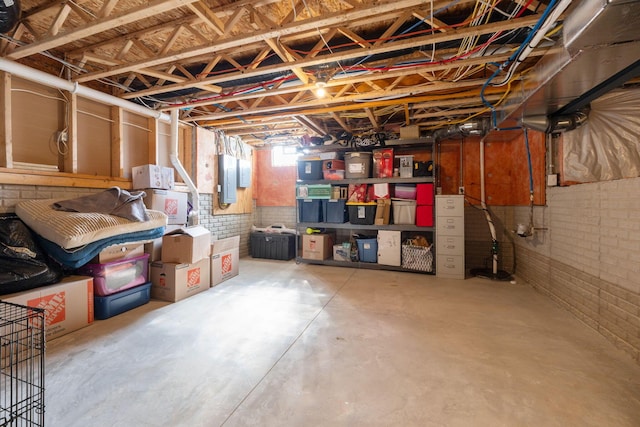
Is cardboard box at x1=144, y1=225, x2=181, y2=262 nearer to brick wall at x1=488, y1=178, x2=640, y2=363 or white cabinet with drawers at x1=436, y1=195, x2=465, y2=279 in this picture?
white cabinet with drawers at x1=436, y1=195, x2=465, y2=279

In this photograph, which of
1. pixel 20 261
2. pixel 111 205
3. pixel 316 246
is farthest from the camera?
pixel 316 246

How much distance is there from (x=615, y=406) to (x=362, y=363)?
1.47 m

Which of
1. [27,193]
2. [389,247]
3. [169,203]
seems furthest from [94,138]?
[389,247]

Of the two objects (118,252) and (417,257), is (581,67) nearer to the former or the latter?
(417,257)

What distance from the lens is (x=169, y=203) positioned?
3764 mm

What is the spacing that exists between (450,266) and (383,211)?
1.38 m

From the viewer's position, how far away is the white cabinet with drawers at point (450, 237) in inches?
165

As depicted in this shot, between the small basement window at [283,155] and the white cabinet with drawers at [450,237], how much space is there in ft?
→ 11.5

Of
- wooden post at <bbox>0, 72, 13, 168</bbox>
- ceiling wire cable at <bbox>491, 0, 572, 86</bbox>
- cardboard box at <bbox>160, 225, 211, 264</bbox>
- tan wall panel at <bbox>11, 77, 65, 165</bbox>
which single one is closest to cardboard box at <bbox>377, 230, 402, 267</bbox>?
ceiling wire cable at <bbox>491, 0, 572, 86</bbox>

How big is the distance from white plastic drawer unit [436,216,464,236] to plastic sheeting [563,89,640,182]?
4.87 feet

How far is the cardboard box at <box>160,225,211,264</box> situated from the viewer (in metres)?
3.38

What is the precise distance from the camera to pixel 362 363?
1.98m

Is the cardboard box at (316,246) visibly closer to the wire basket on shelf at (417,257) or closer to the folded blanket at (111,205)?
the wire basket on shelf at (417,257)

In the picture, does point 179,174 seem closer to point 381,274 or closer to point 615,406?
point 381,274
